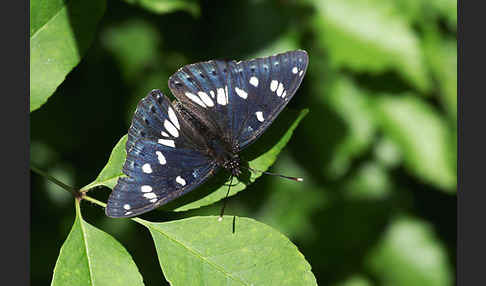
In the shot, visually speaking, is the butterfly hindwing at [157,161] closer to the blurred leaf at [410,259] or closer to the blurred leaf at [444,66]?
the blurred leaf at [444,66]

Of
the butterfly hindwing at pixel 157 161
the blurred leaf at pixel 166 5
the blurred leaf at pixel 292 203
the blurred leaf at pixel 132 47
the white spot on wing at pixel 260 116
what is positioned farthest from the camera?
the blurred leaf at pixel 292 203

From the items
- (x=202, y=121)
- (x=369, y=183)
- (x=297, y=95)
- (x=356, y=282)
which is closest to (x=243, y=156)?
(x=202, y=121)

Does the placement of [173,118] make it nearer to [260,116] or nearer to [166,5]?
[260,116]

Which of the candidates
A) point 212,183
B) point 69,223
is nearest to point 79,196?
point 212,183

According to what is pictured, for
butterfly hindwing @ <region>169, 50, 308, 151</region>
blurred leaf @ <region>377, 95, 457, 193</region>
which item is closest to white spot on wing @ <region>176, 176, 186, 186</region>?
butterfly hindwing @ <region>169, 50, 308, 151</region>

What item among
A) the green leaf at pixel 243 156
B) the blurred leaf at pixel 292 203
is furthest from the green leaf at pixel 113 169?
the blurred leaf at pixel 292 203

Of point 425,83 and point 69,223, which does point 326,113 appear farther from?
point 69,223

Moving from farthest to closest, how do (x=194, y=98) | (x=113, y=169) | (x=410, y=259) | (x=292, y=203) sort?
(x=410, y=259) < (x=292, y=203) < (x=194, y=98) < (x=113, y=169)
